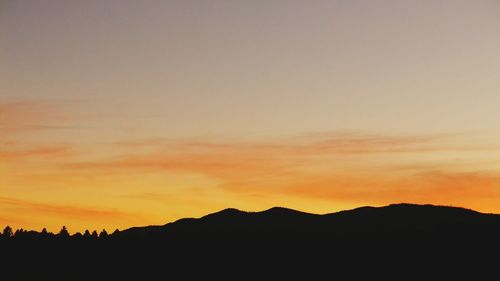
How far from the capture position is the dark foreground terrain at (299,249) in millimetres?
156375

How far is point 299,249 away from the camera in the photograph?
174m

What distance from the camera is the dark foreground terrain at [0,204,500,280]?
513ft

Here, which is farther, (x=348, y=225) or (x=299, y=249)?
(x=348, y=225)

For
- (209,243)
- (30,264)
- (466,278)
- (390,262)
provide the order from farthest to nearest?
(30,264) < (209,243) < (390,262) < (466,278)

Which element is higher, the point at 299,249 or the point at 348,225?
the point at 348,225

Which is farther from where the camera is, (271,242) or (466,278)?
(271,242)

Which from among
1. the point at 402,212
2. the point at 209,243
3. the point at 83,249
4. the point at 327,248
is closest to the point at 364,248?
the point at 327,248

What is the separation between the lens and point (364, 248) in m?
168

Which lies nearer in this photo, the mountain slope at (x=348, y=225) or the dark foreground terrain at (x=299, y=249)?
the dark foreground terrain at (x=299, y=249)

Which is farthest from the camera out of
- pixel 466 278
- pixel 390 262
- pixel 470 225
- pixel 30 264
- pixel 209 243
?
pixel 30 264

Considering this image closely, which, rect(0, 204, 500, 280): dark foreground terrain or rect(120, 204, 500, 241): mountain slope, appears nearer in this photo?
rect(0, 204, 500, 280): dark foreground terrain

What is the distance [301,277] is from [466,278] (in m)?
32.1

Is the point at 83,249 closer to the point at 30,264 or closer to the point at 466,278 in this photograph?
the point at 30,264

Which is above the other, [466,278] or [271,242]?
[271,242]
